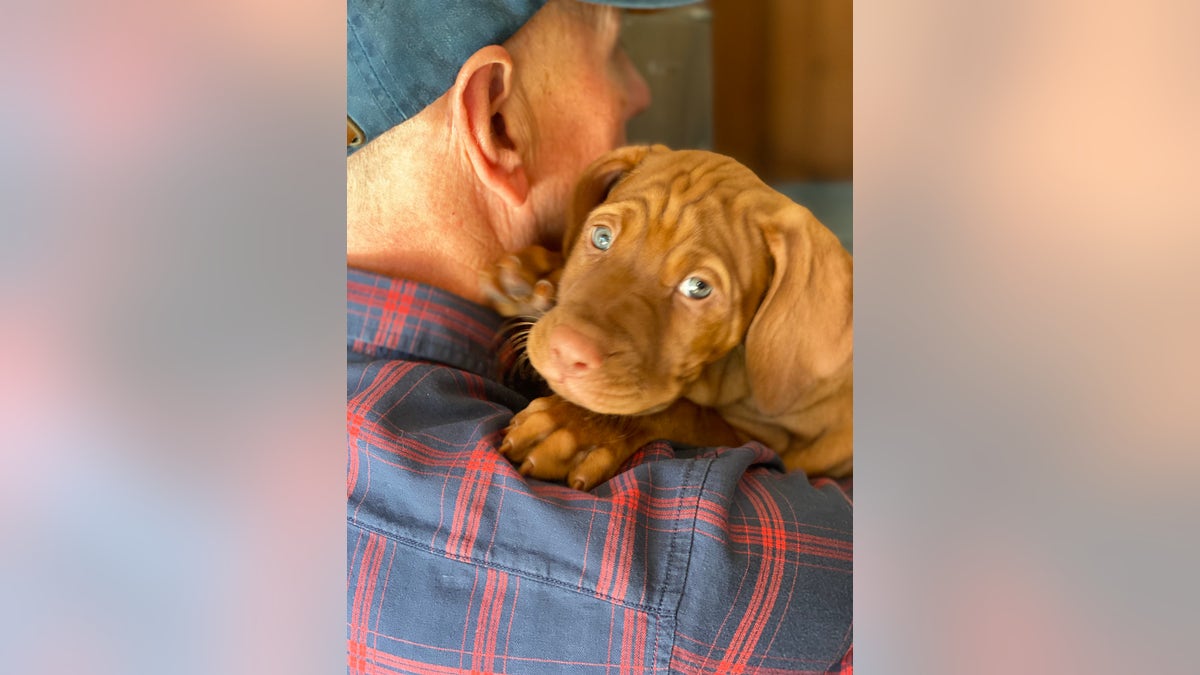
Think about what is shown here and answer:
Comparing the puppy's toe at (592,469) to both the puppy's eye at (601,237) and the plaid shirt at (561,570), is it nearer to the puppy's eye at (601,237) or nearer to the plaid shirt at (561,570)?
the plaid shirt at (561,570)

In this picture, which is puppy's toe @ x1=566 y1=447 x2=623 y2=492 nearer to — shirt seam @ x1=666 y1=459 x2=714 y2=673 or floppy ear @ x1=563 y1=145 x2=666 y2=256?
shirt seam @ x1=666 y1=459 x2=714 y2=673

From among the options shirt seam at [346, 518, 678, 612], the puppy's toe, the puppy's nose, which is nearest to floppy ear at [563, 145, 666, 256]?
the puppy's nose

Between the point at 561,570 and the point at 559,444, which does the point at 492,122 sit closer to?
the point at 559,444
